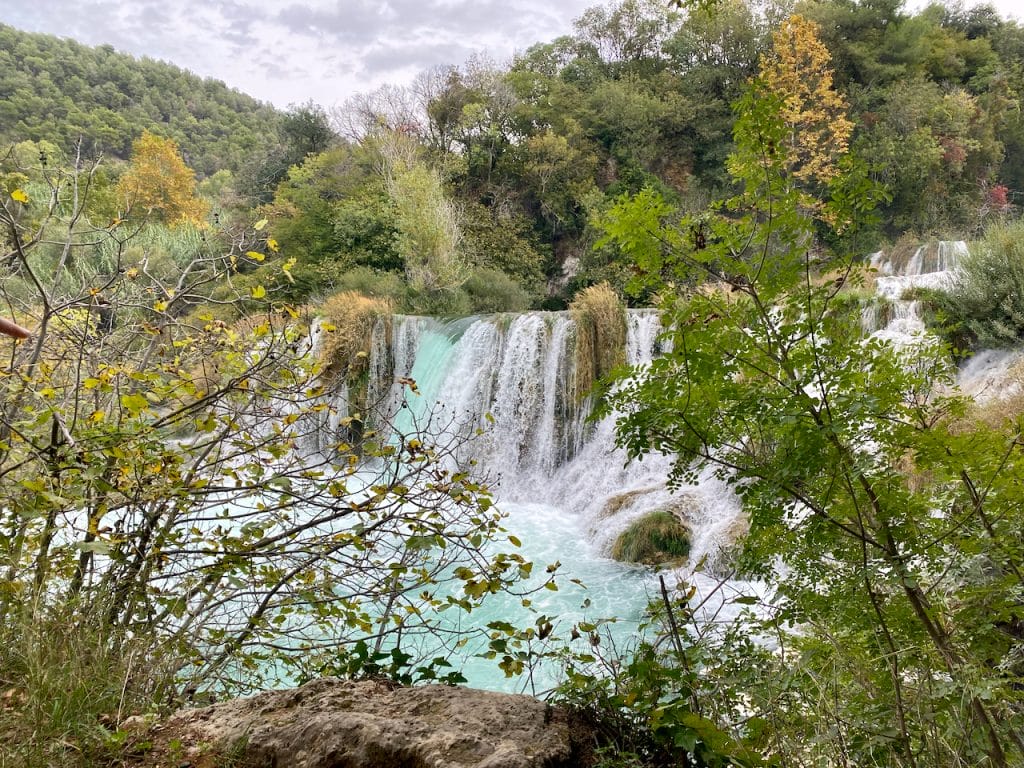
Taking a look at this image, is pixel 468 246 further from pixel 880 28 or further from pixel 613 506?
pixel 880 28

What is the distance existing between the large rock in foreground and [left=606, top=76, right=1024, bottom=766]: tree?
0.45 metres

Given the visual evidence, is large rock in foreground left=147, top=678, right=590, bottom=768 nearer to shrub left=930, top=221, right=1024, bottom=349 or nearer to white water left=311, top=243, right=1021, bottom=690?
white water left=311, top=243, right=1021, bottom=690

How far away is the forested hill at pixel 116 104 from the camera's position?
32.8 meters

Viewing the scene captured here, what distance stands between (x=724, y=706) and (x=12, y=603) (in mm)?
1998

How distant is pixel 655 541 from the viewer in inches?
239

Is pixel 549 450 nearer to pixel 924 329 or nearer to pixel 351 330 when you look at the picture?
pixel 351 330

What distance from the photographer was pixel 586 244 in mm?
18062

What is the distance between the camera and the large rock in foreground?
1.28 meters

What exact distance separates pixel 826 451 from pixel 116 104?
52.6 m

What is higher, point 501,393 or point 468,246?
point 468,246

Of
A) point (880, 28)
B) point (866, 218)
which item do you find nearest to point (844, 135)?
point (880, 28)

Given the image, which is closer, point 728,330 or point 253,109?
point 728,330

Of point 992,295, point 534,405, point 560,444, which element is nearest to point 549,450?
point 560,444

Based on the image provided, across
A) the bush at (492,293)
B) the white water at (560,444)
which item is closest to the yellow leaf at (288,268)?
the white water at (560,444)
